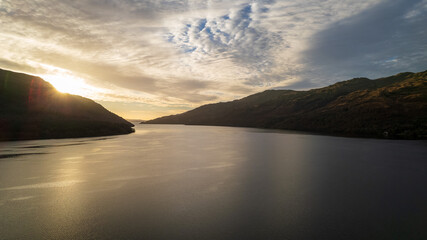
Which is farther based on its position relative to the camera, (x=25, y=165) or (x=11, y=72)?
(x=11, y=72)

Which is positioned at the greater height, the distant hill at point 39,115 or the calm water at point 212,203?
the distant hill at point 39,115

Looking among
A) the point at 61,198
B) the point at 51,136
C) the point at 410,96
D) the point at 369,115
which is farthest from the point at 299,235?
the point at 410,96

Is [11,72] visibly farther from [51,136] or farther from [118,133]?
[51,136]

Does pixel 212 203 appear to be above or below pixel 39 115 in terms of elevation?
below

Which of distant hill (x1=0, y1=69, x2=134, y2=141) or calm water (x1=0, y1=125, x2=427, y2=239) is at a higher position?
distant hill (x1=0, y1=69, x2=134, y2=141)

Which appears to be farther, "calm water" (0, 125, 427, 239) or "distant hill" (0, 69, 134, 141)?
"distant hill" (0, 69, 134, 141)

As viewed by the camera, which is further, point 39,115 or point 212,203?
point 39,115

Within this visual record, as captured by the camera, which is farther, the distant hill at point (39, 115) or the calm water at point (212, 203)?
the distant hill at point (39, 115)

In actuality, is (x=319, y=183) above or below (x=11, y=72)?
below
